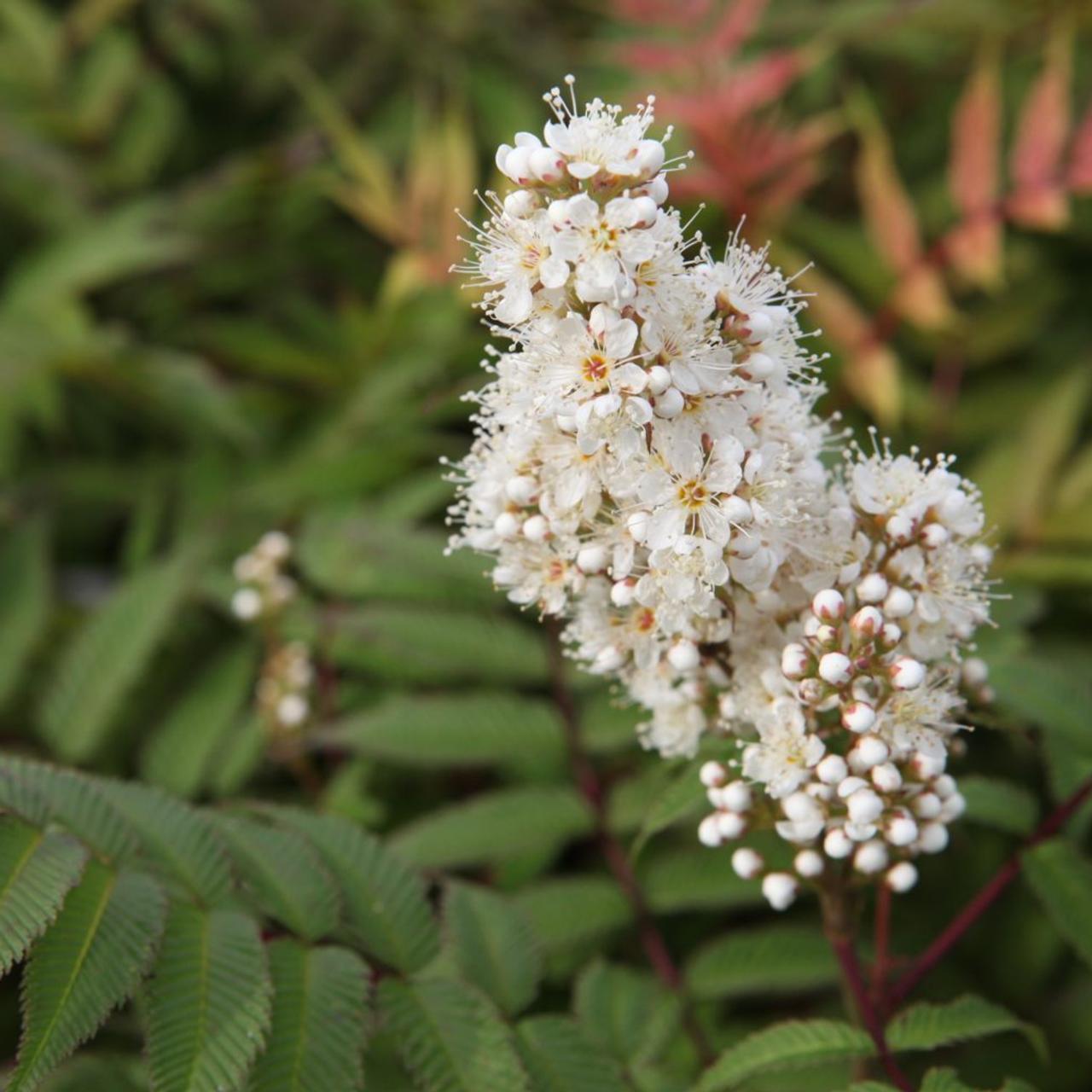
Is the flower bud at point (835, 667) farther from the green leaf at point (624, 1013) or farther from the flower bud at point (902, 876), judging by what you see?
the green leaf at point (624, 1013)

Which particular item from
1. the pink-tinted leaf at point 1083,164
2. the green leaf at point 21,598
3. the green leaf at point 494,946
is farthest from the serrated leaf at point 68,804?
the pink-tinted leaf at point 1083,164

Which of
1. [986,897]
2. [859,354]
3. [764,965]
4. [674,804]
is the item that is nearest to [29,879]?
[674,804]

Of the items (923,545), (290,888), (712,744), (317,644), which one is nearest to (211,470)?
(317,644)

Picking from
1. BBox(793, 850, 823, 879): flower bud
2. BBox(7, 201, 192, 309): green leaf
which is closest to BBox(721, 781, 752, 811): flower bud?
BBox(793, 850, 823, 879): flower bud

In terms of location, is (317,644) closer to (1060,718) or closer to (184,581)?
(184,581)

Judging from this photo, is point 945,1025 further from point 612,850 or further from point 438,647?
point 438,647

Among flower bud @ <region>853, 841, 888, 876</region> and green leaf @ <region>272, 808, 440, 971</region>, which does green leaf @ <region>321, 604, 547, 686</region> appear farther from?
flower bud @ <region>853, 841, 888, 876</region>
